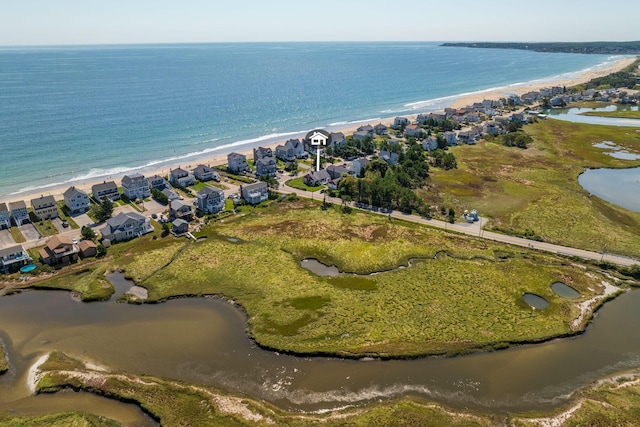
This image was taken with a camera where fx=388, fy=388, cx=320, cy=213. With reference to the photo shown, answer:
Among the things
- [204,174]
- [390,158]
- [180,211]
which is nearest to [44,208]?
[180,211]

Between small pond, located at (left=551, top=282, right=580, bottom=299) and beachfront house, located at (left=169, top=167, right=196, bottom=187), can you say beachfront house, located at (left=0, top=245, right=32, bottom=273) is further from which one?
small pond, located at (left=551, top=282, right=580, bottom=299)

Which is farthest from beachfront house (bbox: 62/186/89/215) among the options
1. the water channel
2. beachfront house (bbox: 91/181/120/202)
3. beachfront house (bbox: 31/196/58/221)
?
the water channel

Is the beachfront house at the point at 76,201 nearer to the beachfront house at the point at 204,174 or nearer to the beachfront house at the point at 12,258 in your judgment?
the beachfront house at the point at 12,258

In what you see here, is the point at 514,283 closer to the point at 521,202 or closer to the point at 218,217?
the point at 521,202

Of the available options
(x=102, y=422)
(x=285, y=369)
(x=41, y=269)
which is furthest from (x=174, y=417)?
(x=41, y=269)

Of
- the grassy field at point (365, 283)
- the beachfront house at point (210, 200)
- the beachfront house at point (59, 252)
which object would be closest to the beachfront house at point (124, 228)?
the grassy field at point (365, 283)

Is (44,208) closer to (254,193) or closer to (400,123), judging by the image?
(254,193)
